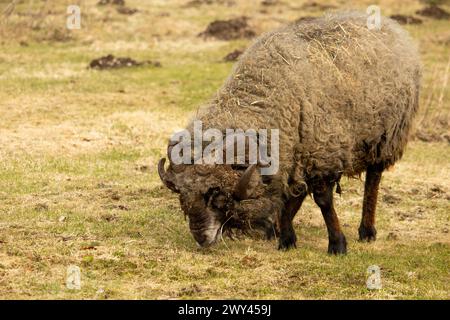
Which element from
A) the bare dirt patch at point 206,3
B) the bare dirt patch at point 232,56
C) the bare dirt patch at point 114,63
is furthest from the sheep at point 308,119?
the bare dirt patch at point 206,3

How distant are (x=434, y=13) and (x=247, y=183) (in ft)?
72.7

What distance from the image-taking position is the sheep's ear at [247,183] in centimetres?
904

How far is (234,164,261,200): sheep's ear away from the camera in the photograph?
9039 mm

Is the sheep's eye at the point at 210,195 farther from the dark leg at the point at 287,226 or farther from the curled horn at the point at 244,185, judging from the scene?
the dark leg at the point at 287,226

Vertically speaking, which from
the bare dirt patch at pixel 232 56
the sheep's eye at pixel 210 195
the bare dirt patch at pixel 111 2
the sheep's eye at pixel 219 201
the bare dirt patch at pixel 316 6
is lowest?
the bare dirt patch at pixel 316 6

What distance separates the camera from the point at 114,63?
22781 millimetres

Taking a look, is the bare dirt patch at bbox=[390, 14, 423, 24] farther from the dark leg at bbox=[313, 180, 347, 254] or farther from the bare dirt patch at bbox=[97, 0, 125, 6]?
the dark leg at bbox=[313, 180, 347, 254]

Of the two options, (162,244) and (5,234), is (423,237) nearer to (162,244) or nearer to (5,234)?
(162,244)

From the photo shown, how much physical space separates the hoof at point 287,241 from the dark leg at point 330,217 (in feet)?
1.60

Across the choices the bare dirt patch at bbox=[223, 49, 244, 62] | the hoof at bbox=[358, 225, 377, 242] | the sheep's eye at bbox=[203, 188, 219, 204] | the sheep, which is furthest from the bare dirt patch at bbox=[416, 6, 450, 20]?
the sheep's eye at bbox=[203, 188, 219, 204]

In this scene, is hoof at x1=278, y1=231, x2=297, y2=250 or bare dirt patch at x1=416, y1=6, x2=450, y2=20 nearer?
hoof at x1=278, y1=231, x2=297, y2=250

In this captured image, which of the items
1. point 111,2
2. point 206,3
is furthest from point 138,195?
point 206,3

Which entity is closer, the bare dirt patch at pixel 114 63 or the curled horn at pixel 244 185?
the curled horn at pixel 244 185
